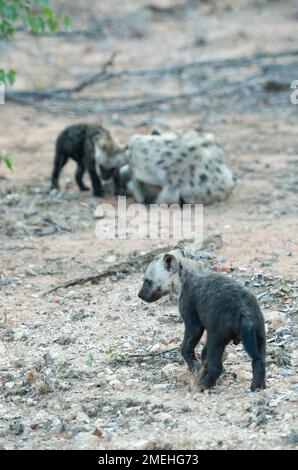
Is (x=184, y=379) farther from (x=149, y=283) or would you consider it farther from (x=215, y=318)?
(x=149, y=283)

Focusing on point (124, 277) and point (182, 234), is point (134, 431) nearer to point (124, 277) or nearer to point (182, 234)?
point (124, 277)

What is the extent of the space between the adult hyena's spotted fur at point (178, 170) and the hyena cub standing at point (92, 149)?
248 mm

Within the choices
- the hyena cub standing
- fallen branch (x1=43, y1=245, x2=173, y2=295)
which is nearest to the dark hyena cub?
fallen branch (x1=43, y1=245, x2=173, y2=295)

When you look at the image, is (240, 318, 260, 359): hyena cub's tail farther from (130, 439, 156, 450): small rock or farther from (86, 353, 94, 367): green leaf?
(86, 353, 94, 367): green leaf

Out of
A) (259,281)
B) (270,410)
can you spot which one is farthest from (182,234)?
(270,410)

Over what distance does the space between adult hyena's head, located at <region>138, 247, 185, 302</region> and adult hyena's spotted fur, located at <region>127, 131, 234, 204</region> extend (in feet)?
11.8

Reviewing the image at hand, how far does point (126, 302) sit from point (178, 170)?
312cm

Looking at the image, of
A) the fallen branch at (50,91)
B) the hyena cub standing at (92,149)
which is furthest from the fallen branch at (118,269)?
the fallen branch at (50,91)

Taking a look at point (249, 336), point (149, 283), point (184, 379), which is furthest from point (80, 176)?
point (249, 336)

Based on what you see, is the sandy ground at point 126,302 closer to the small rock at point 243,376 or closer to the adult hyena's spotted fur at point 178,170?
the small rock at point 243,376

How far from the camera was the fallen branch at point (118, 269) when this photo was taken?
24.4ft

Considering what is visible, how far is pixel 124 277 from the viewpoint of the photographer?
7.51 metres

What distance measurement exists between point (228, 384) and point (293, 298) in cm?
139

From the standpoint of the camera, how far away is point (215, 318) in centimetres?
518
